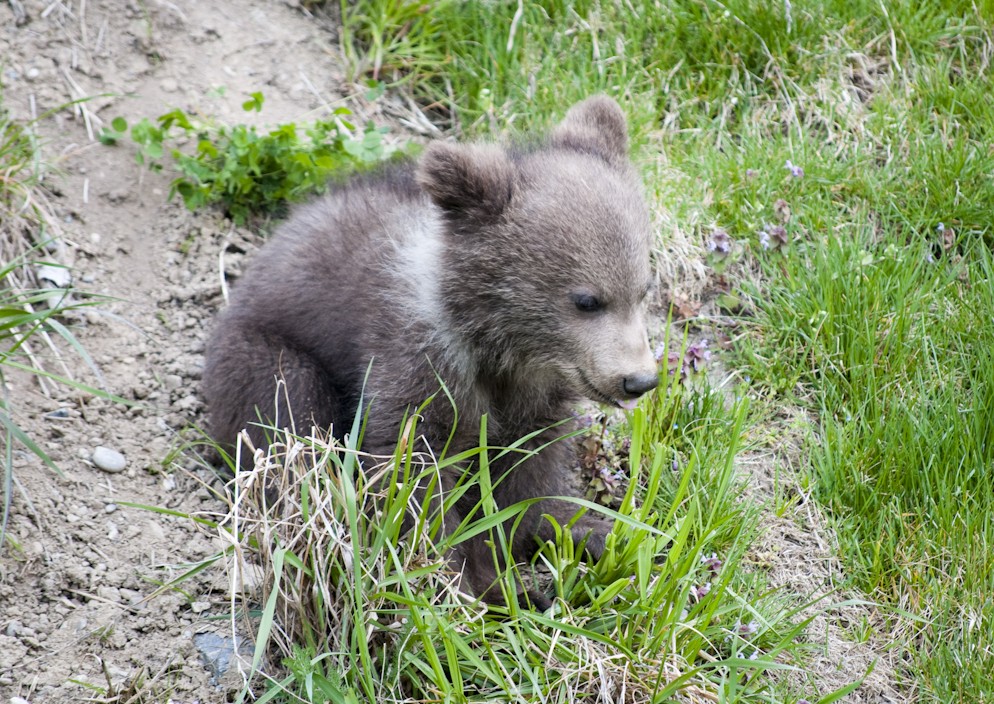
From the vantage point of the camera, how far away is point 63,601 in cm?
388

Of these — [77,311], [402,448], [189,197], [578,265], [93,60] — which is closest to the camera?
[402,448]

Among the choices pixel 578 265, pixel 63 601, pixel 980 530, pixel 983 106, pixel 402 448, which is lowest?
pixel 63 601

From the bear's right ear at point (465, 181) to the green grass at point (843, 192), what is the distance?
144cm

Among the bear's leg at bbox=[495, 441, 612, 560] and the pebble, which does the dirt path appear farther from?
the bear's leg at bbox=[495, 441, 612, 560]

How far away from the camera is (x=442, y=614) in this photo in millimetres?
3404

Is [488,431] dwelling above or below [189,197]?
below

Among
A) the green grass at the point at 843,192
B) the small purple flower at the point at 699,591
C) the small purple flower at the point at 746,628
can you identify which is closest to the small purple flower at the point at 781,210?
the green grass at the point at 843,192

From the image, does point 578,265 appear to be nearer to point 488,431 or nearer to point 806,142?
point 488,431

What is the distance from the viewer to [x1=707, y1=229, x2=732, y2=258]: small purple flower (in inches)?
199

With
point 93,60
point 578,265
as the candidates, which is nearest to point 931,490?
point 578,265

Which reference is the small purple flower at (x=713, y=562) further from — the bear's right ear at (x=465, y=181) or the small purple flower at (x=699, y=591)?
the bear's right ear at (x=465, y=181)

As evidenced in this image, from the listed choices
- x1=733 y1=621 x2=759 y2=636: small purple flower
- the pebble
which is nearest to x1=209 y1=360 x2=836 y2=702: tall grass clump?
x1=733 y1=621 x2=759 y2=636: small purple flower

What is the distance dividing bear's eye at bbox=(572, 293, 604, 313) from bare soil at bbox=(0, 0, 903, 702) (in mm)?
1231

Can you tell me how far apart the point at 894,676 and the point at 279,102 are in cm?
441
